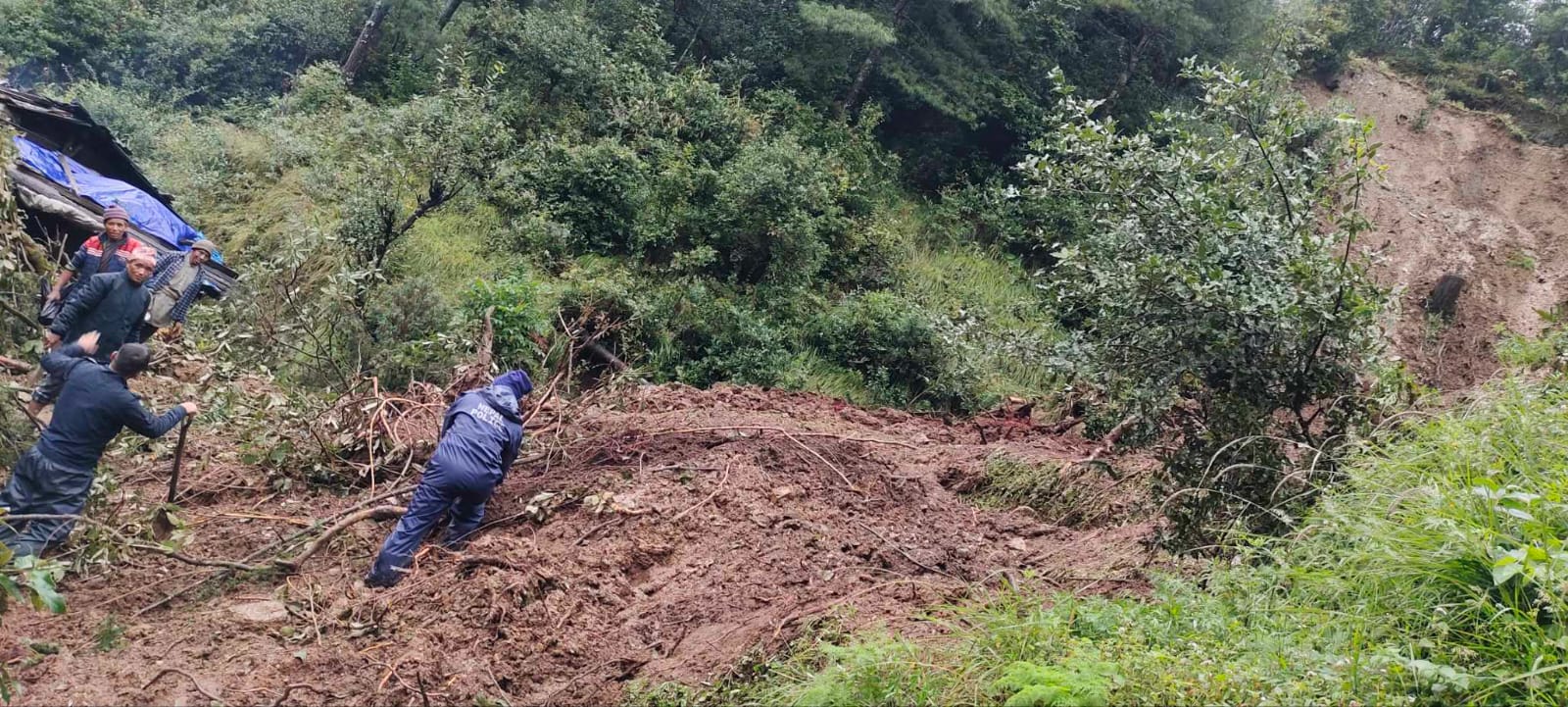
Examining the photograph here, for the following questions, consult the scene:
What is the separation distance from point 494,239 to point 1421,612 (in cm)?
1135

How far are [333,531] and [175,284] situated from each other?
10.6 feet

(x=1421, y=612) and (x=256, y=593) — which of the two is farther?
(x=256, y=593)

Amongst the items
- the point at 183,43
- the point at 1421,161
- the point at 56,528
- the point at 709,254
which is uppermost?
the point at 1421,161

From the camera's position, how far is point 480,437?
5547 mm

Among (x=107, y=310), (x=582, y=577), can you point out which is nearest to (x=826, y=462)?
(x=582, y=577)

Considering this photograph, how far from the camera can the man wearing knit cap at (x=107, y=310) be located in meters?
6.07

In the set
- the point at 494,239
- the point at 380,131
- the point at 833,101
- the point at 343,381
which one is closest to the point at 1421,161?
the point at 833,101

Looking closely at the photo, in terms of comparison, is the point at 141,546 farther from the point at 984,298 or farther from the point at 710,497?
the point at 984,298

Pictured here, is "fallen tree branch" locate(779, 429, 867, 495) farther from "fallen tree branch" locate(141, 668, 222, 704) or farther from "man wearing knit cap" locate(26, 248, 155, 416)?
"man wearing knit cap" locate(26, 248, 155, 416)

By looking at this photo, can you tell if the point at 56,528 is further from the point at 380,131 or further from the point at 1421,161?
the point at 1421,161

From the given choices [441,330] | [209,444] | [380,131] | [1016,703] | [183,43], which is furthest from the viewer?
[183,43]

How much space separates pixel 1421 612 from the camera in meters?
3.26

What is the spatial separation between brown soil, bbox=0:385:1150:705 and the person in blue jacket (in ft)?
1.19

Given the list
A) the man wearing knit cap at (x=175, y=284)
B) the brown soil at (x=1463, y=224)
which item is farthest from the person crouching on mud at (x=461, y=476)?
the brown soil at (x=1463, y=224)
